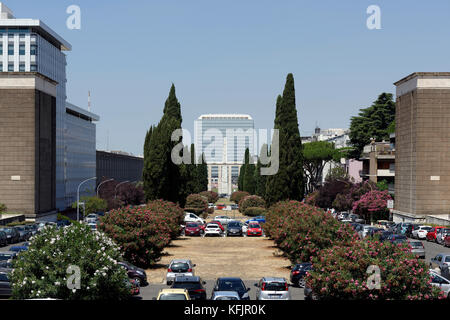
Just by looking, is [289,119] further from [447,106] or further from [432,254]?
[432,254]

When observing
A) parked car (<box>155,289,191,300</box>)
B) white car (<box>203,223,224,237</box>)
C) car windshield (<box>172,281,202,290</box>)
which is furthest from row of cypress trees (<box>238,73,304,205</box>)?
parked car (<box>155,289,191,300</box>)

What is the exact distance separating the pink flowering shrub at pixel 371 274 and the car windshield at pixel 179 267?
11325mm

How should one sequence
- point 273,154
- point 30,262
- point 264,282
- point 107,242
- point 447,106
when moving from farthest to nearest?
point 273,154, point 447,106, point 264,282, point 107,242, point 30,262

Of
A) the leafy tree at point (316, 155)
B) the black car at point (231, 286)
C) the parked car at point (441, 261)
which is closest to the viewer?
the black car at point (231, 286)

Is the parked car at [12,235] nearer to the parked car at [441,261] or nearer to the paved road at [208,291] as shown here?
the paved road at [208,291]

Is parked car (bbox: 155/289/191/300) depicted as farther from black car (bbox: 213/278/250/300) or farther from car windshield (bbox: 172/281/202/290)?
car windshield (bbox: 172/281/202/290)

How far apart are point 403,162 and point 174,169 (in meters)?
27.6

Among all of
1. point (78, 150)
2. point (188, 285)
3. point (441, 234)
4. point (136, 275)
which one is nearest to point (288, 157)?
point (441, 234)

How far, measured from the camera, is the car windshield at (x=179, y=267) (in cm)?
3278

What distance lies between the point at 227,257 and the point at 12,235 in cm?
2021

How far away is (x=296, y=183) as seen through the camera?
71.1 metres

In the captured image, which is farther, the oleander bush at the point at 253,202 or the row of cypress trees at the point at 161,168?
the oleander bush at the point at 253,202

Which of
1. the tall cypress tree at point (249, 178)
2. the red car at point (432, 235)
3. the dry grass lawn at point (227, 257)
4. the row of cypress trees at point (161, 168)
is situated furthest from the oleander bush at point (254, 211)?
the tall cypress tree at point (249, 178)
